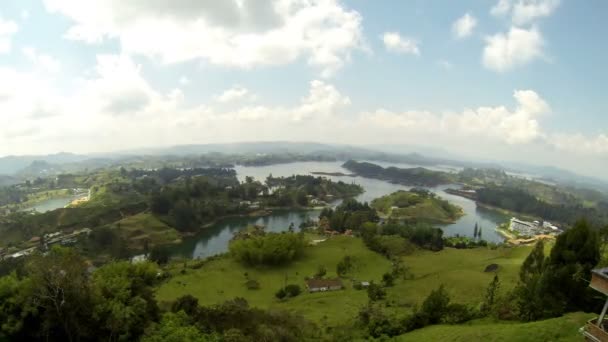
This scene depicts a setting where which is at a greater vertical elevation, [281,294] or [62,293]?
[62,293]

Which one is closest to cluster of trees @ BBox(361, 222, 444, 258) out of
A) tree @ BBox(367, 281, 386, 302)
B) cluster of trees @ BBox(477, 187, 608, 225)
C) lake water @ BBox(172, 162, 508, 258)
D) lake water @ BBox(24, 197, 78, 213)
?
tree @ BBox(367, 281, 386, 302)

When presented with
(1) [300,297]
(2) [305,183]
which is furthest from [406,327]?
(2) [305,183]

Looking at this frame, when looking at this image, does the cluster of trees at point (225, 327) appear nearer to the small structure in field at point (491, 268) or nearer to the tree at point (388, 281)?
the tree at point (388, 281)

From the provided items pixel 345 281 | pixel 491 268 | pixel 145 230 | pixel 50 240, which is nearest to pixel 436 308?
pixel 345 281

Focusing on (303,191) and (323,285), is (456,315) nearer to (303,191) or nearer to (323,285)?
(323,285)

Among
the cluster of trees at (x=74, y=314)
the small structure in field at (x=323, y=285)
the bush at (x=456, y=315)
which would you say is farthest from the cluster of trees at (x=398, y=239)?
the cluster of trees at (x=74, y=314)

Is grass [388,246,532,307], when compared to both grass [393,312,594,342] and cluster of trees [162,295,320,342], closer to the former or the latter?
grass [393,312,594,342]
